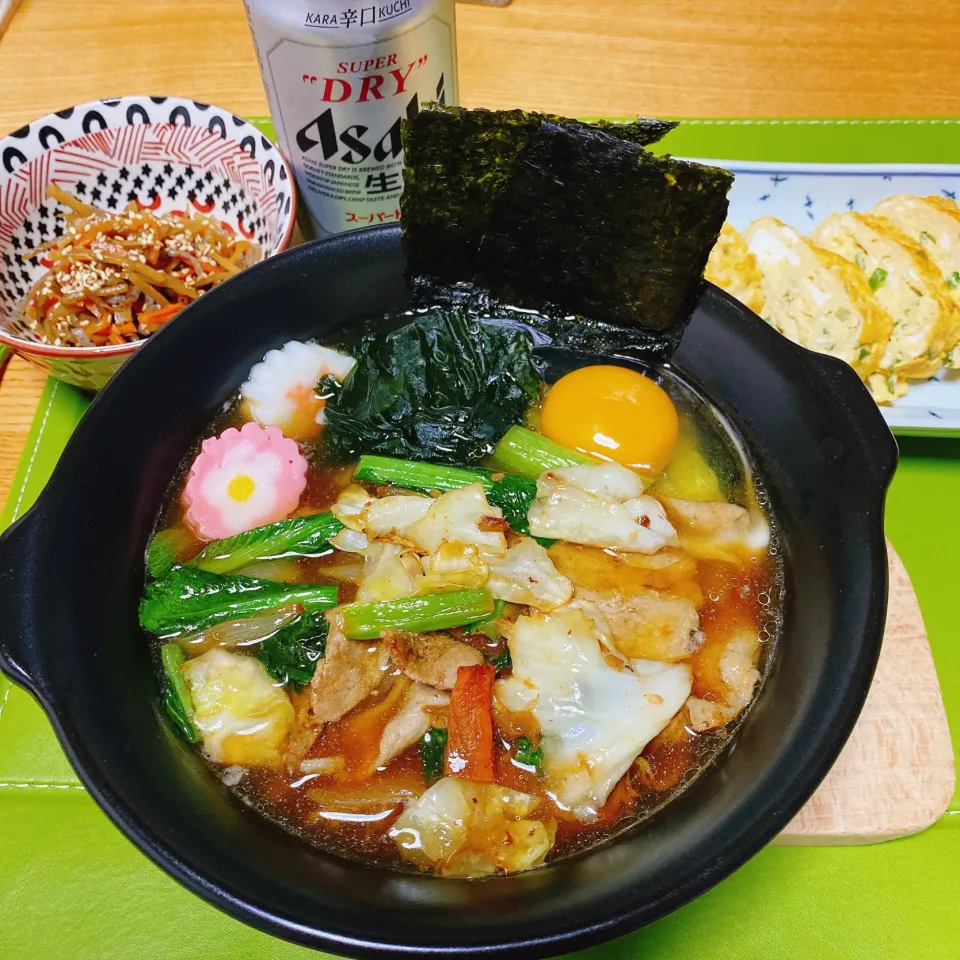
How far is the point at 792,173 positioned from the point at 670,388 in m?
1.14

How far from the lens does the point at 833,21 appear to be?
9.54ft

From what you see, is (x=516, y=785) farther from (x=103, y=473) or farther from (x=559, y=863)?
(x=103, y=473)

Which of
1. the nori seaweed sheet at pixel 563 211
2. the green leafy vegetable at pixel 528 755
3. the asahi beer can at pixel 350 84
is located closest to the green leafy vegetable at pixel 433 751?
the green leafy vegetable at pixel 528 755

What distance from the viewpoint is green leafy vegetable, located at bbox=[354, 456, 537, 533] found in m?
1.55

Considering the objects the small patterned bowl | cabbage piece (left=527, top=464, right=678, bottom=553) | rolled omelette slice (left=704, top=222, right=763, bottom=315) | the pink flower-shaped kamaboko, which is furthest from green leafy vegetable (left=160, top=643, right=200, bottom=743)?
rolled omelette slice (left=704, top=222, right=763, bottom=315)

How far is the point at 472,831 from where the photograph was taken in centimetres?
124

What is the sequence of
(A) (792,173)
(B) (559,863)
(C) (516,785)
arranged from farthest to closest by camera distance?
1. (A) (792,173)
2. (C) (516,785)
3. (B) (559,863)

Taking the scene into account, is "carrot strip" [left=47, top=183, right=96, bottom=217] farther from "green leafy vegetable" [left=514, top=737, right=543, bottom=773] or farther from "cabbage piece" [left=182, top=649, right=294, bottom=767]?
"green leafy vegetable" [left=514, top=737, right=543, bottom=773]

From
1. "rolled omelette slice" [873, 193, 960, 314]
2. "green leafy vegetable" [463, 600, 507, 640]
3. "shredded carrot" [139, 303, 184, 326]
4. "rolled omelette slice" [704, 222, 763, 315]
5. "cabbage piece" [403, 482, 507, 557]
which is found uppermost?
→ "rolled omelette slice" [873, 193, 960, 314]

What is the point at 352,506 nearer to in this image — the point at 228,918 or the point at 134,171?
the point at 228,918

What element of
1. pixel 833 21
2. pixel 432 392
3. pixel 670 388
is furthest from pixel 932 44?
pixel 432 392

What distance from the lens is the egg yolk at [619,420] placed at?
1.69 meters

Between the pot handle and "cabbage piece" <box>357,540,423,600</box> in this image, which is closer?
the pot handle

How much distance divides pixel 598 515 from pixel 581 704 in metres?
0.38
